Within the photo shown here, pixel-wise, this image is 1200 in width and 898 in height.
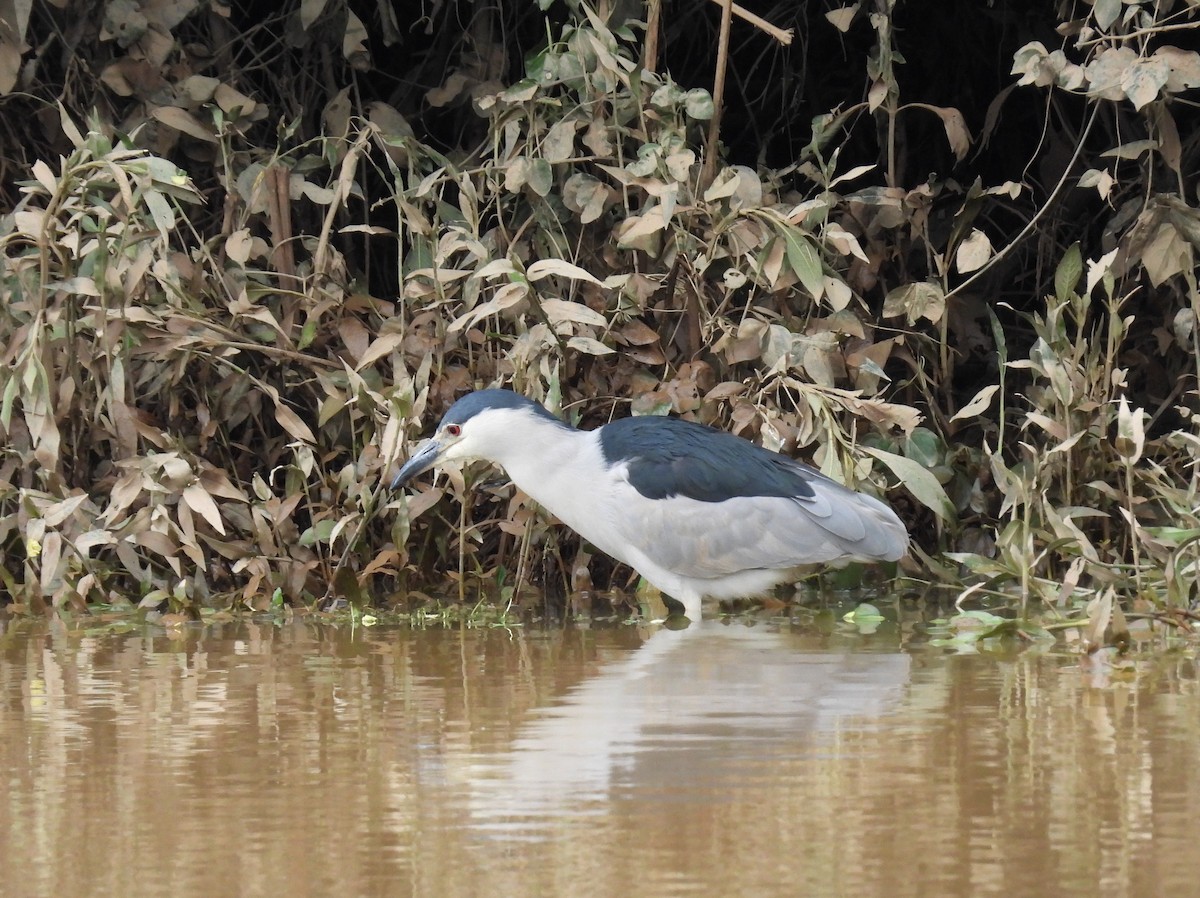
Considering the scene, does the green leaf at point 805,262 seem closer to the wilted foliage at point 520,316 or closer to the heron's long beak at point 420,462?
the wilted foliage at point 520,316

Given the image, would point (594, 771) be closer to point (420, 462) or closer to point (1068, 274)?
point (420, 462)

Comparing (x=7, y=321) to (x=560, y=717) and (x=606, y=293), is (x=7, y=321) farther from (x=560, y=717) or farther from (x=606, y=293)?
(x=560, y=717)

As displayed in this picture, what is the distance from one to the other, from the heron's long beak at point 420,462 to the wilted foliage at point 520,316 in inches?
4.5

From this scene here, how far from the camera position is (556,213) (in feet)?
22.3

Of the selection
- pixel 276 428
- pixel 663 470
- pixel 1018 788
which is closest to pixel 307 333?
pixel 276 428

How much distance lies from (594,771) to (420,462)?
2.68m

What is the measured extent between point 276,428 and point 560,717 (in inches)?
120

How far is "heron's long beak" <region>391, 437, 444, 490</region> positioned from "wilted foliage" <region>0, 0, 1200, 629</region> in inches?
4.5

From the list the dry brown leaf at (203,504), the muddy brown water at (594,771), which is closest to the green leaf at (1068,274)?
the muddy brown water at (594,771)

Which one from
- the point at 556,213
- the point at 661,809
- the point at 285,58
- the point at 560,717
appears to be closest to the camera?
the point at 661,809

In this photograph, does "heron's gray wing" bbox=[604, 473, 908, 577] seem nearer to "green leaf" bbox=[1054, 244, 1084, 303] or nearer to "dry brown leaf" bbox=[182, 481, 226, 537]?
"green leaf" bbox=[1054, 244, 1084, 303]

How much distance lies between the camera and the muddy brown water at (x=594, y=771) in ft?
9.08

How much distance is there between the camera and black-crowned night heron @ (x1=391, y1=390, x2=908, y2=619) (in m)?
5.80

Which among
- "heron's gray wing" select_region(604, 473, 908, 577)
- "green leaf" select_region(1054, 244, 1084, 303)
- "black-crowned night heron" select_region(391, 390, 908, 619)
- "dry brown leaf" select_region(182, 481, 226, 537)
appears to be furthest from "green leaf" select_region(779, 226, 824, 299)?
"dry brown leaf" select_region(182, 481, 226, 537)
